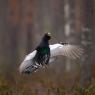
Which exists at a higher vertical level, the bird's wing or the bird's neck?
the bird's neck

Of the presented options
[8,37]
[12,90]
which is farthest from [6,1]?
[12,90]

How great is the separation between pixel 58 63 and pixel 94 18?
1224cm

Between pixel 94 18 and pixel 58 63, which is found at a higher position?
pixel 94 18

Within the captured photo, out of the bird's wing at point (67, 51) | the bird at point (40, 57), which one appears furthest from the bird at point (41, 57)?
the bird's wing at point (67, 51)

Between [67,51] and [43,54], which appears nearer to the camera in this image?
[43,54]

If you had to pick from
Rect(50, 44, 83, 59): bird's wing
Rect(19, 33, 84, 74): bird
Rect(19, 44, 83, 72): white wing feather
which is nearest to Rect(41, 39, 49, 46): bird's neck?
Rect(19, 33, 84, 74): bird

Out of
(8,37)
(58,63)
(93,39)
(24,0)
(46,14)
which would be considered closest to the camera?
(93,39)

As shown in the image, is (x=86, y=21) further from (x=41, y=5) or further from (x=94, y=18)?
(x=41, y=5)

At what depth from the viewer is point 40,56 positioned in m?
11.2

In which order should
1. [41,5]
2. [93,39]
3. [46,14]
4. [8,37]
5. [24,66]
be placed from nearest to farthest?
[24,66], [93,39], [8,37], [41,5], [46,14]

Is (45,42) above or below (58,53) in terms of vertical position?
above

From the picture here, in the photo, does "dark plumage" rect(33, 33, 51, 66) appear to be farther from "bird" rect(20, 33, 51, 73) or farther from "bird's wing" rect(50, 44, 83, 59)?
"bird's wing" rect(50, 44, 83, 59)

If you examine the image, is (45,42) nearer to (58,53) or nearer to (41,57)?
(41,57)

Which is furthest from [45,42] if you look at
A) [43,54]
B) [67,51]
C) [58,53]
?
[67,51]
